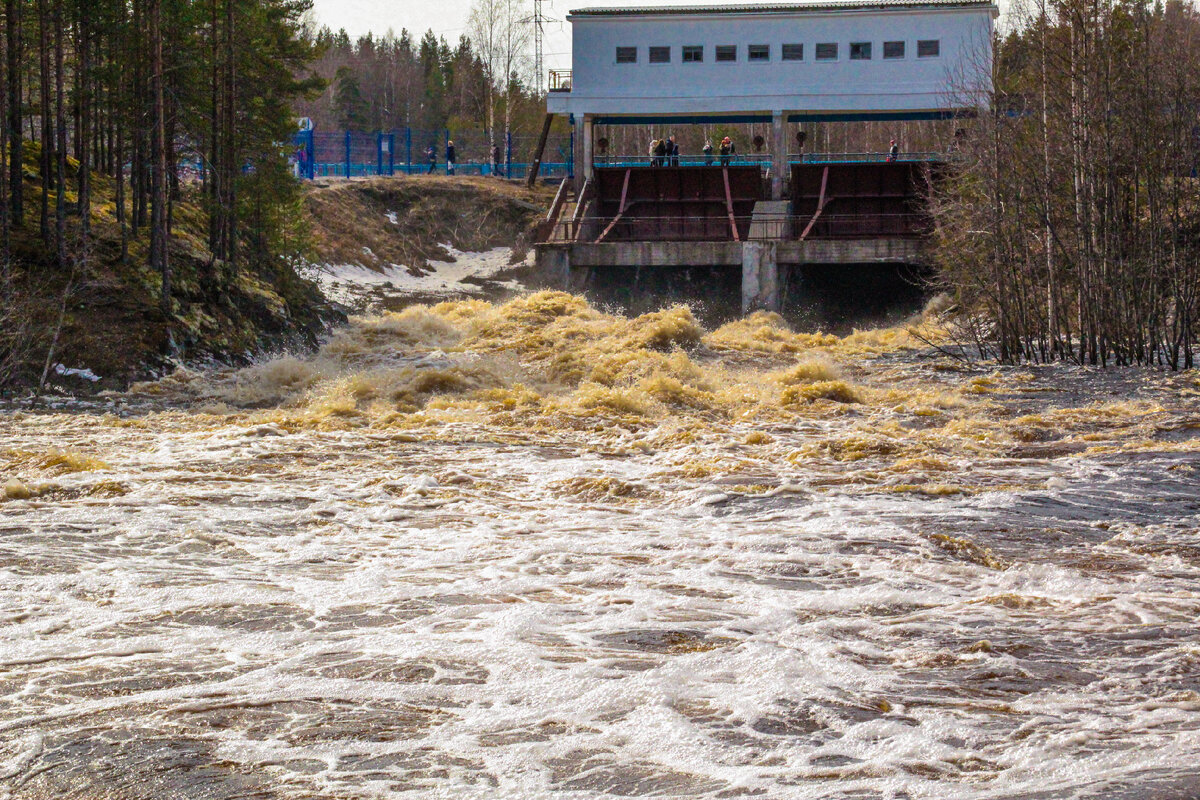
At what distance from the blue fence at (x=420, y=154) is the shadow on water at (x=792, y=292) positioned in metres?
10.7

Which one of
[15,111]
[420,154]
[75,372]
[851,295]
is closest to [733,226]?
[851,295]

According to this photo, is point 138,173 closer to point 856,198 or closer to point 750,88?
point 750,88

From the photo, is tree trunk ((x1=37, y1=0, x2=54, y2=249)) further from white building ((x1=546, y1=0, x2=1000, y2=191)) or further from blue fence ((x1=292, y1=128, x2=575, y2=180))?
blue fence ((x1=292, y1=128, x2=575, y2=180))

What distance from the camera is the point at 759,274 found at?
107ft

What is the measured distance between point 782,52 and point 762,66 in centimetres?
76

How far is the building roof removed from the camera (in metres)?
37.5

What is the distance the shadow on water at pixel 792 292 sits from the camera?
3444 centimetres

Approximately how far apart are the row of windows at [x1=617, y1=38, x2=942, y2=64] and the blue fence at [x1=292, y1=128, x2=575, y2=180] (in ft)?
23.6

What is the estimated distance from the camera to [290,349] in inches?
973

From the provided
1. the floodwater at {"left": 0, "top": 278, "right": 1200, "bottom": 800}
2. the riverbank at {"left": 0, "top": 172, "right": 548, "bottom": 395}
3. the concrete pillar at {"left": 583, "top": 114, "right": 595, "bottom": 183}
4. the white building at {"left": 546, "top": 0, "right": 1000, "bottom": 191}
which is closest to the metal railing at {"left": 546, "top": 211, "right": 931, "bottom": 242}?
the concrete pillar at {"left": 583, "top": 114, "right": 595, "bottom": 183}

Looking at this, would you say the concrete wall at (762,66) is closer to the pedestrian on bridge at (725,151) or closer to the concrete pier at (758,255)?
the pedestrian on bridge at (725,151)

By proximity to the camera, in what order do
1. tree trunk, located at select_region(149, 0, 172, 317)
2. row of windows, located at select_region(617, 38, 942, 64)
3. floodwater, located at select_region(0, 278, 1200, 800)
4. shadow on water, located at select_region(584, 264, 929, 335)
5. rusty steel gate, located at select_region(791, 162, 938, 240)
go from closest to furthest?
floodwater, located at select_region(0, 278, 1200, 800) → tree trunk, located at select_region(149, 0, 172, 317) → shadow on water, located at select_region(584, 264, 929, 335) → rusty steel gate, located at select_region(791, 162, 938, 240) → row of windows, located at select_region(617, 38, 942, 64)

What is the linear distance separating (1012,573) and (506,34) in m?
63.7

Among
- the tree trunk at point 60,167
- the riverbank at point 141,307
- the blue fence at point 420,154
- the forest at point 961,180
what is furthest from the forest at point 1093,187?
the blue fence at point 420,154
